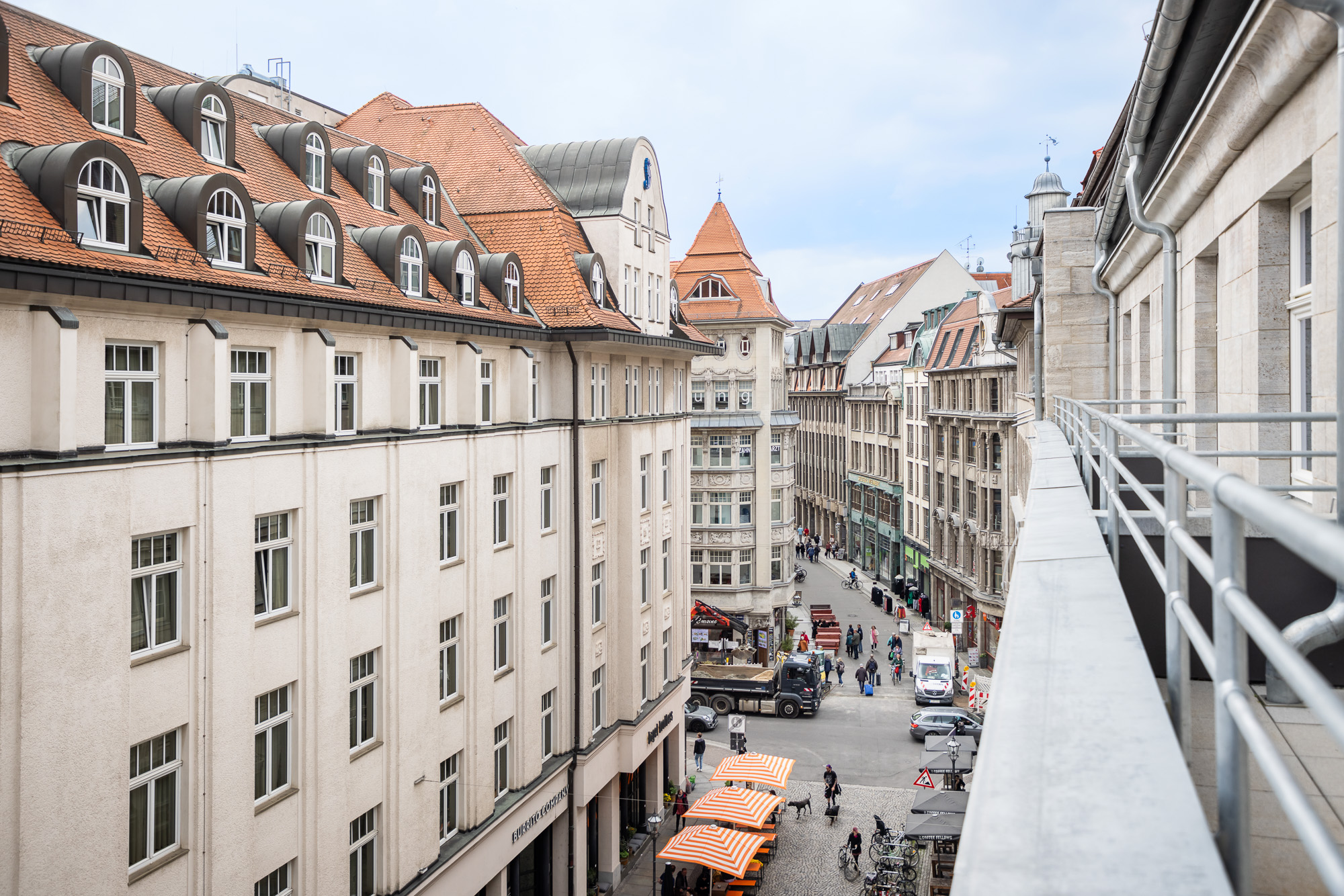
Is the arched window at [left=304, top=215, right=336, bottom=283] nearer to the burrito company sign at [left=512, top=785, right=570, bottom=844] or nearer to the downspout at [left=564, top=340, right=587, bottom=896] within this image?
the downspout at [left=564, top=340, right=587, bottom=896]

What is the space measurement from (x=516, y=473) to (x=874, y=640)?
34253mm

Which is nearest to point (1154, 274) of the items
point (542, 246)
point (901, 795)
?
point (542, 246)

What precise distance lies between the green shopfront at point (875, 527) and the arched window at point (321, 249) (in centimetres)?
5648

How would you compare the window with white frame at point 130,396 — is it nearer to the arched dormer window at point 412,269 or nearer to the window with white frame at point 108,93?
the window with white frame at point 108,93

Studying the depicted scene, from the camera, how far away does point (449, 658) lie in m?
20.5

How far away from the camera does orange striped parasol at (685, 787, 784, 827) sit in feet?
91.0

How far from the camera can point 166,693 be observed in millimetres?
13188

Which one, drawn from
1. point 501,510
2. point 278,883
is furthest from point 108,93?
point 278,883

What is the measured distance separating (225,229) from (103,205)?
2113 millimetres

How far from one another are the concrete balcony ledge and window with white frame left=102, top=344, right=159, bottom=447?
1235 cm

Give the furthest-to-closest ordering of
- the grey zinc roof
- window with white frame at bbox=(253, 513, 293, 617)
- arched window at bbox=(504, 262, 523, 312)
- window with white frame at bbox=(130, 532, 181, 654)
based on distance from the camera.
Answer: the grey zinc roof, arched window at bbox=(504, 262, 523, 312), window with white frame at bbox=(253, 513, 293, 617), window with white frame at bbox=(130, 532, 181, 654)

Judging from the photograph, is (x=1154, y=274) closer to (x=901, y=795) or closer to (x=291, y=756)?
(x=291, y=756)

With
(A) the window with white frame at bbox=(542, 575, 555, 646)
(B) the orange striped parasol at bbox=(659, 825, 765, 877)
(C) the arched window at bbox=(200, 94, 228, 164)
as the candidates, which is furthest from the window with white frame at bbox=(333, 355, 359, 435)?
(B) the orange striped parasol at bbox=(659, 825, 765, 877)

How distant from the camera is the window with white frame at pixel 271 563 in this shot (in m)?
14.9
